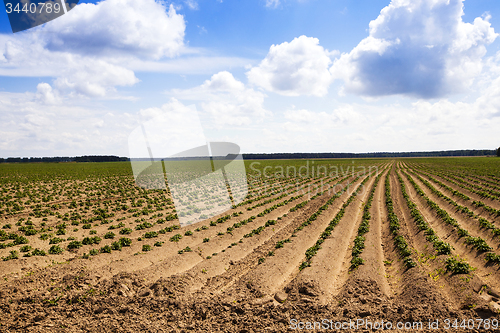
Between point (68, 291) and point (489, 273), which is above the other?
point (68, 291)

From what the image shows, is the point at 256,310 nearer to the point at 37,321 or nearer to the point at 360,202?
the point at 37,321

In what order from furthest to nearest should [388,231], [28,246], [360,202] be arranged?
[360,202] → [388,231] → [28,246]

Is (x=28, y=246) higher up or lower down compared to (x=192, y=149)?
lower down

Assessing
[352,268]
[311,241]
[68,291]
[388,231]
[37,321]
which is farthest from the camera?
[388,231]

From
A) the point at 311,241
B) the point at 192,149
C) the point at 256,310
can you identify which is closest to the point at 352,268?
the point at 311,241

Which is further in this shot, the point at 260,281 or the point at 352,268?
the point at 352,268

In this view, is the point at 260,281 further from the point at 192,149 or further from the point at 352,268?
the point at 192,149

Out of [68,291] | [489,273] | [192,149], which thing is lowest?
[489,273]

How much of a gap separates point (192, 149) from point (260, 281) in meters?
5.21

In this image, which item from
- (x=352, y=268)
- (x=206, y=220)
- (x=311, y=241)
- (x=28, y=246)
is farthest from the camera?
(x=206, y=220)

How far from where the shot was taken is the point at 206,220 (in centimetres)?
1831

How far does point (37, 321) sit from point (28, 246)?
23.2 feet

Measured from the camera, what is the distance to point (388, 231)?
1467 centimetres

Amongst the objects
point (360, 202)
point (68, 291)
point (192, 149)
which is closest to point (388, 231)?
point (360, 202)
